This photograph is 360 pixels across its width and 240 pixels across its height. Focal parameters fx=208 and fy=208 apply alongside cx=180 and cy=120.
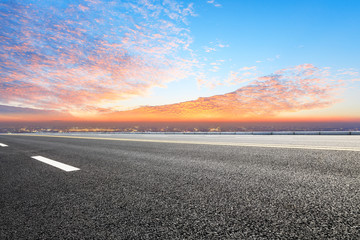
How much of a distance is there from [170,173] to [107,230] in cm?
188

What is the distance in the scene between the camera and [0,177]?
3705 millimetres

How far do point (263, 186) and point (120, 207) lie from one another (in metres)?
1.64

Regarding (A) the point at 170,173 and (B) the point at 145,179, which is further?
(A) the point at 170,173

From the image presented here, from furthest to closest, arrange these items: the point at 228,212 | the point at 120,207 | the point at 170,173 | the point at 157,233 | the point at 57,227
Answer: the point at 170,173
the point at 120,207
the point at 228,212
the point at 57,227
the point at 157,233

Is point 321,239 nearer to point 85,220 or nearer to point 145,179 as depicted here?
point 85,220

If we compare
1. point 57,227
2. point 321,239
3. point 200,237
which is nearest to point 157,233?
point 200,237

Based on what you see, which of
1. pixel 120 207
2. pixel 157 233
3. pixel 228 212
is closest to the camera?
pixel 157 233

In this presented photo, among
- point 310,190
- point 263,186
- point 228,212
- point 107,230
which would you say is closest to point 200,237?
point 228,212

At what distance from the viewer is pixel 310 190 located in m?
2.29

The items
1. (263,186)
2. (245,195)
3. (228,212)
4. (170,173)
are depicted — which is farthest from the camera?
(170,173)

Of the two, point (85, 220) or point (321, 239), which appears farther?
point (85, 220)

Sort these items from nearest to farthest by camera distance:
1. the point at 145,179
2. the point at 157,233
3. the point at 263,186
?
1. the point at 157,233
2. the point at 263,186
3. the point at 145,179

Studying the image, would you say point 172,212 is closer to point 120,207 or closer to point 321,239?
point 120,207

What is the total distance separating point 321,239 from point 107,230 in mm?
1426
